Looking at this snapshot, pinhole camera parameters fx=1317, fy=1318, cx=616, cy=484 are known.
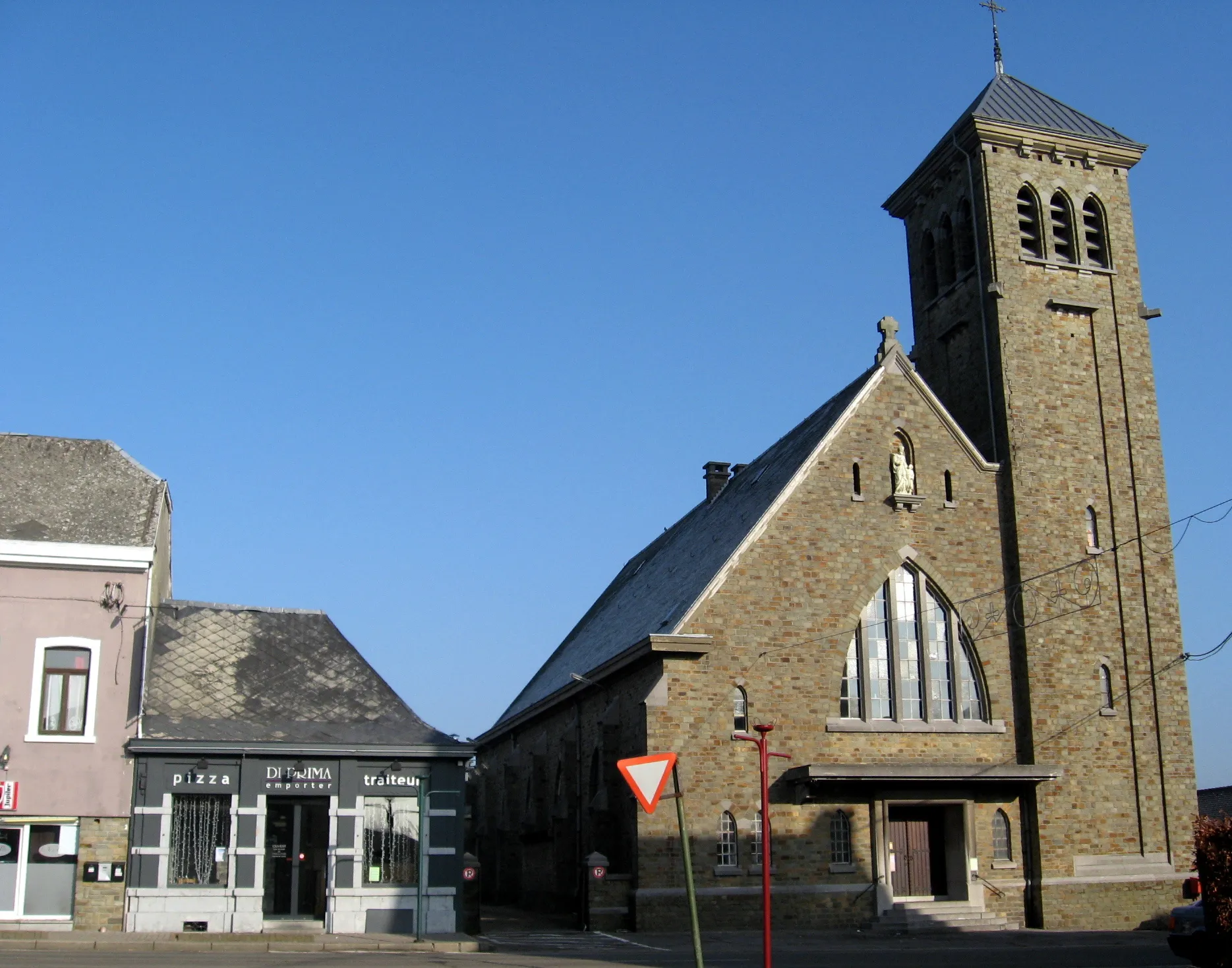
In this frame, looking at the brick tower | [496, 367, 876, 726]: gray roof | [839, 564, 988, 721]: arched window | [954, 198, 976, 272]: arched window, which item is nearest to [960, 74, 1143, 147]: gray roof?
the brick tower

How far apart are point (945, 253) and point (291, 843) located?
2248 cm

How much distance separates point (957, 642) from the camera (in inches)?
1163

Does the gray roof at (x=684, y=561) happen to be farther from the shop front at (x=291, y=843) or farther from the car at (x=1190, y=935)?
the car at (x=1190, y=935)

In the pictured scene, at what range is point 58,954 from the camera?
18.9 meters

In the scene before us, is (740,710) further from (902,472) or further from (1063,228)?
(1063,228)

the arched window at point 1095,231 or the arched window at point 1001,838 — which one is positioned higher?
the arched window at point 1095,231

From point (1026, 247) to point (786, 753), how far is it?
568 inches

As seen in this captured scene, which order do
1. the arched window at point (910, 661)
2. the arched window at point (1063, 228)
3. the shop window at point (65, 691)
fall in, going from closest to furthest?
the shop window at point (65, 691)
the arched window at point (910, 661)
the arched window at point (1063, 228)

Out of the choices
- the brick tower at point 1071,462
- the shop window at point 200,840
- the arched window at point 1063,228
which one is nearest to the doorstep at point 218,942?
the shop window at point 200,840

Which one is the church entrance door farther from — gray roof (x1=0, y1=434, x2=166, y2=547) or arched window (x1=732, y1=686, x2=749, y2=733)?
gray roof (x1=0, y1=434, x2=166, y2=547)

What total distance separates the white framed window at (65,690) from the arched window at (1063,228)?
24.3 m

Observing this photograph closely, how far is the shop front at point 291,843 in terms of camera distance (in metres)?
23.5

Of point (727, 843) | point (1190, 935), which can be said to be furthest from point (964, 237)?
point (1190, 935)

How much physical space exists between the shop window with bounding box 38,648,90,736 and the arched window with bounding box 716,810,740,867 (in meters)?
12.4
